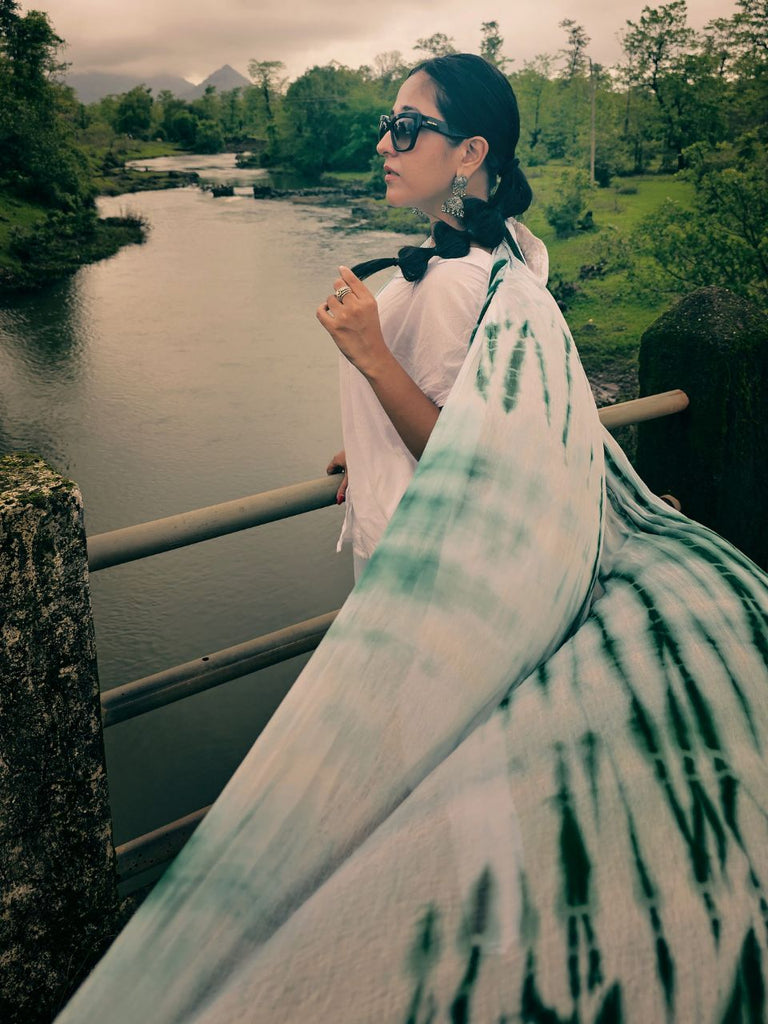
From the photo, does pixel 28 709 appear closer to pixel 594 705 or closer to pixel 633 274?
pixel 594 705

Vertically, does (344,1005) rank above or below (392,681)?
below

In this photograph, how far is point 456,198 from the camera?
4.56 ft

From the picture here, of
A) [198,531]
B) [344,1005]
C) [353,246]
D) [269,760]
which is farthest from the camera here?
[353,246]

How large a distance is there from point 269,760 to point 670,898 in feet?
1.21

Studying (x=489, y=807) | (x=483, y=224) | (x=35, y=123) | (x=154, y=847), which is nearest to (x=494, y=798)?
(x=489, y=807)

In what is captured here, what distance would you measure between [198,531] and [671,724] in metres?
0.87

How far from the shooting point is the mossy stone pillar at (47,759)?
115cm

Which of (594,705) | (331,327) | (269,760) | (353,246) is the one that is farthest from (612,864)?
(353,246)

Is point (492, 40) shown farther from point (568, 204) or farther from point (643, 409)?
point (643, 409)

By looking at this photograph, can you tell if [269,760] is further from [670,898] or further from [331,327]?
[331,327]

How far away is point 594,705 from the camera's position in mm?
819

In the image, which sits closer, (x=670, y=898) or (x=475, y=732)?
(x=670, y=898)

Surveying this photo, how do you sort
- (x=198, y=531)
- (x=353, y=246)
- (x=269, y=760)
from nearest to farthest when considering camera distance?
(x=269, y=760) → (x=198, y=531) → (x=353, y=246)

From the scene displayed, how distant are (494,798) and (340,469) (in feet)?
3.27
